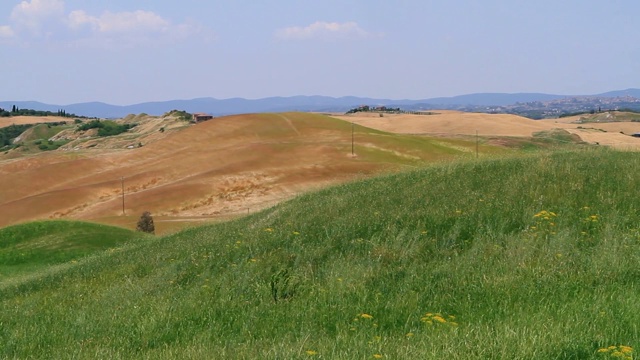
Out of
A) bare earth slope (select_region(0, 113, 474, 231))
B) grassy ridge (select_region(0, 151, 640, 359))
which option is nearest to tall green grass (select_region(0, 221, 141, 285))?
grassy ridge (select_region(0, 151, 640, 359))

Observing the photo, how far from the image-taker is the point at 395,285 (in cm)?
910

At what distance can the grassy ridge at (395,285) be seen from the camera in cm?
645

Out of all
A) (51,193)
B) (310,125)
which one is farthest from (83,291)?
(310,125)

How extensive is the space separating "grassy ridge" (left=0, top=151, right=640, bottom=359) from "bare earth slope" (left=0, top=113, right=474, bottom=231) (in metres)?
25.1

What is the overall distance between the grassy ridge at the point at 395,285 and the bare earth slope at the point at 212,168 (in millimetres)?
25127

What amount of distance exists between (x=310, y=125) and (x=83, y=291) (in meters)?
68.0


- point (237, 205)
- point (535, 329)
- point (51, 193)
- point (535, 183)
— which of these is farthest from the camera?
point (51, 193)

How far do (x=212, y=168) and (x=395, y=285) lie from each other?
53.8 m

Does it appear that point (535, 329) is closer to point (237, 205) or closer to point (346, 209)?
point (346, 209)

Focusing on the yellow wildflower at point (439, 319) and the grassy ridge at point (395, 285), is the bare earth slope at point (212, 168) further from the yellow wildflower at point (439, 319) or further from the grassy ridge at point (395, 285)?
the yellow wildflower at point (439, 319)

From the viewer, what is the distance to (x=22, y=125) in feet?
585

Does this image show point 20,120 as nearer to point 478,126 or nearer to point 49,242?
point 478,126

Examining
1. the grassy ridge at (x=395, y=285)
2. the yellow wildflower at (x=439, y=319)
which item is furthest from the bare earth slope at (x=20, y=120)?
the yellow wildflower at (x=439, y=319)

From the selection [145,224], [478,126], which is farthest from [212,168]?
[478,126]
